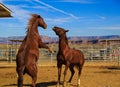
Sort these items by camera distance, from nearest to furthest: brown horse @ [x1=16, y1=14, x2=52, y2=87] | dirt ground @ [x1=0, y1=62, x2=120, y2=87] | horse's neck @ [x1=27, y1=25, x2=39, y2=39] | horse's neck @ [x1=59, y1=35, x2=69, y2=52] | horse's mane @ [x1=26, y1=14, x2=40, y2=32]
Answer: brown horse @ [x1=16, y1=14, x2=52, y2=87], horse's neck @ [x1=27, y1=25, x2=39, y2=39], horse's mane @ [x1=26, y1=14, x2=40, y2=32], horse's neck @ [x1=59, y1=35, x2=69, y2=52], dirt ground @ [x1=0, y1=62, x2=120, y2=87]

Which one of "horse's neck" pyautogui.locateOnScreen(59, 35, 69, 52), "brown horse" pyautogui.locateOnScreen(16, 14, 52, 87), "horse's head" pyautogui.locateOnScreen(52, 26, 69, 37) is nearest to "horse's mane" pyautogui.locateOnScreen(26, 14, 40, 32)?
"brown horse" pyautogui.locateOnScreen(16, 14, 52, 87)

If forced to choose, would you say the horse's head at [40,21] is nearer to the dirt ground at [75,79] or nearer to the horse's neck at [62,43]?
the horse's neck at [62,43]

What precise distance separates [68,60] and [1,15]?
8473 mm

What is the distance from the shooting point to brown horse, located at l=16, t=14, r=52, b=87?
863cm

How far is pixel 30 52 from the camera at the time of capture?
8.95 metres

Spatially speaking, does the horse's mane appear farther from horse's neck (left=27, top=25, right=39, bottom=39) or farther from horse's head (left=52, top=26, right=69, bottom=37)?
horse's head (left=52, top=26, right=69, bottom=37)

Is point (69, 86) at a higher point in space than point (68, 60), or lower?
lower

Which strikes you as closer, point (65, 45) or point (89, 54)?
point (65, 45)

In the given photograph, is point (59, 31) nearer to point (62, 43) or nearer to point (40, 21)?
point (62, 43)

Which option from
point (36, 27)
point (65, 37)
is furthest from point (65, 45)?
point (36, 27)

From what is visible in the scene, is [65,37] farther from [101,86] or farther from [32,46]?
[32,46]

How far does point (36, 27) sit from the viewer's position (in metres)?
9.66

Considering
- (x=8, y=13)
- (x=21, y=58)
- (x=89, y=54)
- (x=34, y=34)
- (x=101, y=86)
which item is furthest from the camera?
(x=89, y=54)

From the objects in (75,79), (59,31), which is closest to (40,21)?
(59,31)
